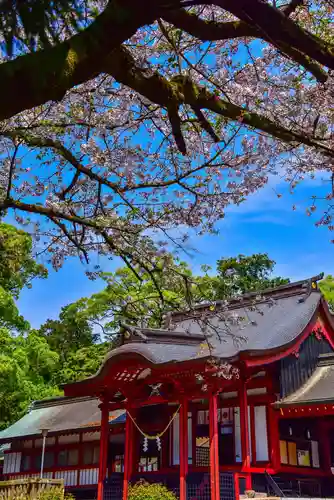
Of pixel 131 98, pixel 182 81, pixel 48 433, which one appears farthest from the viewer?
pixel 48 433

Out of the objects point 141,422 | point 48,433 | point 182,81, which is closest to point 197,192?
point 182,81

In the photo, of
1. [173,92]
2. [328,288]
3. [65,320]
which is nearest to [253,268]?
[328,288]

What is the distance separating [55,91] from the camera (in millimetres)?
3305

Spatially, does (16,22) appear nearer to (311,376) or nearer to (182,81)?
(182,81)

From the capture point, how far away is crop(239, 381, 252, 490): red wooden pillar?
11859 mm

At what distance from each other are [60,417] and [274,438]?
9055 millimetres

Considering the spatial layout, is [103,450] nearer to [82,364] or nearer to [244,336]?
[244,336]

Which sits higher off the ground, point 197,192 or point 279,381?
point 197,192

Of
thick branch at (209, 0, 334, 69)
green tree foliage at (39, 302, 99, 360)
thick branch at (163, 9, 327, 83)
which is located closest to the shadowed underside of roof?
thick branch at (163, 9, 327, 83)

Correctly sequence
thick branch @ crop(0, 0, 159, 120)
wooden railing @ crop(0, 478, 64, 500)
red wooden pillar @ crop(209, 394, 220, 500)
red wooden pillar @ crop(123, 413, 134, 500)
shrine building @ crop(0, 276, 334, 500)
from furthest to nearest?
red wooden pillar @ crop(123, 413, 134, 500)
shrine building @ crop(0, 276, 334, 500)
wooden railing @ crop(0, 478, 64, 500)
red wooden pillar @ crop(209, 394, 220, 500)
thick branch @ crop(0, 0, 159, 120)

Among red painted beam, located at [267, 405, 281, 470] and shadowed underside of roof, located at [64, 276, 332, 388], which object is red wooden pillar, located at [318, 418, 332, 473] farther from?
shadowed underside of roof, located at [64, 276, 332, 388]

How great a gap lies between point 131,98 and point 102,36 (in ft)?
10.3

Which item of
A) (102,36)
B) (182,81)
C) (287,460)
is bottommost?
(287,460)

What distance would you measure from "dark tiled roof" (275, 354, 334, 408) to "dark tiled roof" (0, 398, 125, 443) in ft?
17.9
